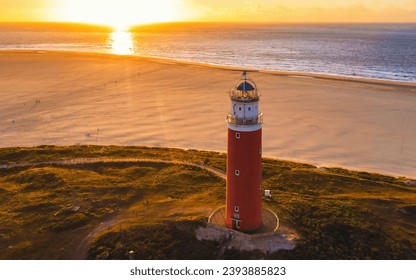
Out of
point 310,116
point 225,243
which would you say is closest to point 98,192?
point 225,243

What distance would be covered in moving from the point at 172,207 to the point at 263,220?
6.55 meters

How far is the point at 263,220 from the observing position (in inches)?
918

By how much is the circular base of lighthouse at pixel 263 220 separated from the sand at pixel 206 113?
1521 centimetres

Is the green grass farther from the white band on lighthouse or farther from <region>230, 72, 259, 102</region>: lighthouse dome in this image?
<region>230, 72, 259, 102</region>: lighthouse dome

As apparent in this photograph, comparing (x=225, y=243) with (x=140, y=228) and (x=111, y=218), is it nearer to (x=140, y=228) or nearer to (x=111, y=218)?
(x=140, y=228)

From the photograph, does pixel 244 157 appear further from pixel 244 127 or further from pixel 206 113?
pixel 206 113

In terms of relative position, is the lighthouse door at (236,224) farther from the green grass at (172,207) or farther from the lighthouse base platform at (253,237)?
the green grass at (172,207)

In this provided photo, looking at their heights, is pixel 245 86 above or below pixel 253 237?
above

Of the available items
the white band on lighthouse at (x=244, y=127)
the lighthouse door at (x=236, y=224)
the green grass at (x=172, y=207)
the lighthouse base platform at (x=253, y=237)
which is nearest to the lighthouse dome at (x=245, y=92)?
the white band on lighthouse at (x=244, y=127)

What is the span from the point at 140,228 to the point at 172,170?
10.5 meters

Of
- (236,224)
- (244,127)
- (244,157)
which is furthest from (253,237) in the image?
(244,127)

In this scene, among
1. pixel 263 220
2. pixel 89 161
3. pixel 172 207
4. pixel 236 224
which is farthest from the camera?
pixel 89 161

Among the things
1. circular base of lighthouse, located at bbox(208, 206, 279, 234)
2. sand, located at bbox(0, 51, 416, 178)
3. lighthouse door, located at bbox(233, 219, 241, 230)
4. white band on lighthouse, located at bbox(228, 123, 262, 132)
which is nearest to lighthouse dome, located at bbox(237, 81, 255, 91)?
white band on lighthouse, located at bbox(228, 123, 262, 132)

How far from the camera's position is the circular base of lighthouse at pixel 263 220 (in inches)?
878
